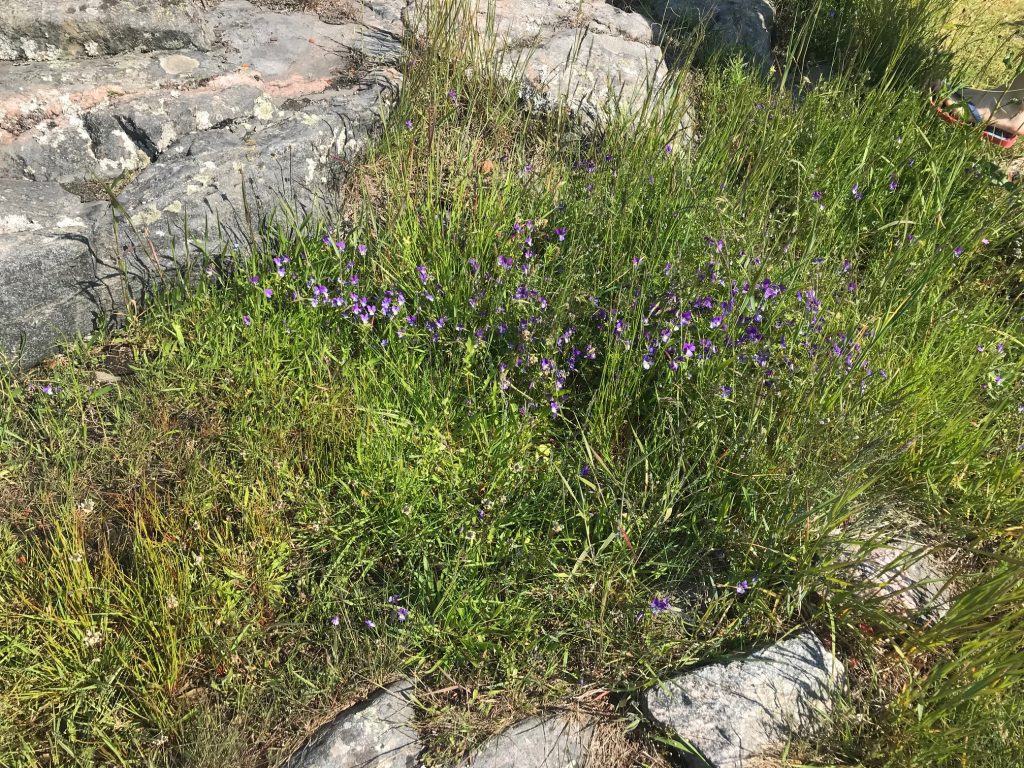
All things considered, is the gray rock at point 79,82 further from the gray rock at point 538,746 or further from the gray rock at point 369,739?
the gray rock at point 538,746

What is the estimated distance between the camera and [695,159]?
11.7 ft

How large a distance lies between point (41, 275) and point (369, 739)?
2027mm

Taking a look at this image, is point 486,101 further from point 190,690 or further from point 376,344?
point 190,690

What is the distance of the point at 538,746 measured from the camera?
2.01 m

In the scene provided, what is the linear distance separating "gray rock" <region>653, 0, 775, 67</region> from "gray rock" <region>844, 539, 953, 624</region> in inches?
143

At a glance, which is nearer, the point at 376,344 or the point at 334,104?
the point at 376,344

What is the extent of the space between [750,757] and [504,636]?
2.49 ft

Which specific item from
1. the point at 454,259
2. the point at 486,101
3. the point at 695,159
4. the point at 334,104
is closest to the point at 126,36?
the point at 334,104

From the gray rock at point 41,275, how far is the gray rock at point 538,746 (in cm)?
215

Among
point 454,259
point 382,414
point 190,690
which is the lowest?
point 190,690

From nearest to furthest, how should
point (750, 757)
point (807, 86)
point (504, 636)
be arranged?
point (750, 757) < point (504, 636) < point (807, 86)

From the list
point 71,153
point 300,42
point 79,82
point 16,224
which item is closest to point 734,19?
point 300,42

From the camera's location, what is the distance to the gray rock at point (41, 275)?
259cm

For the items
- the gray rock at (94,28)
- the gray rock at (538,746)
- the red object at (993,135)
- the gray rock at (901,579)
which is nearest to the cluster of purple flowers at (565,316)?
the gray rock at (901,579)
